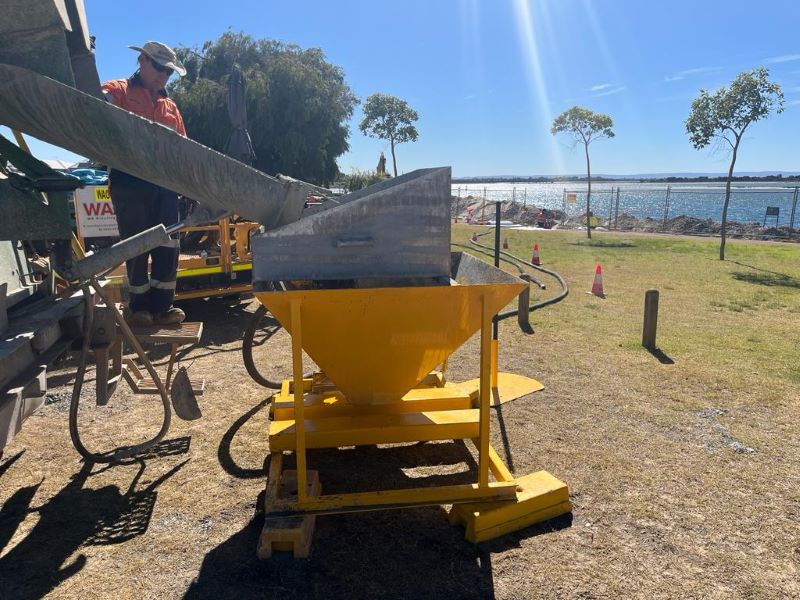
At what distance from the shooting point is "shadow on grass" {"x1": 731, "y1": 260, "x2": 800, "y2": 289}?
11.3 meters

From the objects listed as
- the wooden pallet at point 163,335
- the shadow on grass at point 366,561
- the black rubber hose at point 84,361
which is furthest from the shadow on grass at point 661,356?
the black rubber hose at point 84,361

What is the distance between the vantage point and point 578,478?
3.84 m

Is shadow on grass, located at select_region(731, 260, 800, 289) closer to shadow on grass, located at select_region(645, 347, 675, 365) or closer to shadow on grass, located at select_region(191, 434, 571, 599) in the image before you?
shadow on grass, located at select_region(645, 347, 675, 365)

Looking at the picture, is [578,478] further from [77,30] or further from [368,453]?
[77,30]

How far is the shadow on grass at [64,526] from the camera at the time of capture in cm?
287

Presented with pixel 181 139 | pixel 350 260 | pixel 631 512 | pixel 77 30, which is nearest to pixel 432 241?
pixel 350 260

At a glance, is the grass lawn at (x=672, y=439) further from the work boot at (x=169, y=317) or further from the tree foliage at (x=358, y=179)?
the tree foliage at (x=358, y=179)

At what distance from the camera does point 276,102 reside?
2566cm

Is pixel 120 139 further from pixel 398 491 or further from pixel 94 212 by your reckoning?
pixel 94 212

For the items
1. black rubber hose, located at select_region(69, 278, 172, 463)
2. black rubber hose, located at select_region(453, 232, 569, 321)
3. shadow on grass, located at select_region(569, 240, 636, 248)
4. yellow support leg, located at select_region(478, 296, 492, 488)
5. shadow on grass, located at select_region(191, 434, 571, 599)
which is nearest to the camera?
shadow on grass, located at select_region(191, 434, 571, 599)

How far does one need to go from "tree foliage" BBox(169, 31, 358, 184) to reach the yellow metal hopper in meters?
23.1

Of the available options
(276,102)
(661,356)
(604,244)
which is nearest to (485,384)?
(661,356)

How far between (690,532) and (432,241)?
237 cm

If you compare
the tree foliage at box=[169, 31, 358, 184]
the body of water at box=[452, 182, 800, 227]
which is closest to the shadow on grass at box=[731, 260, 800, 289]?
the body of water at box=[452, 182, 800, 227]
